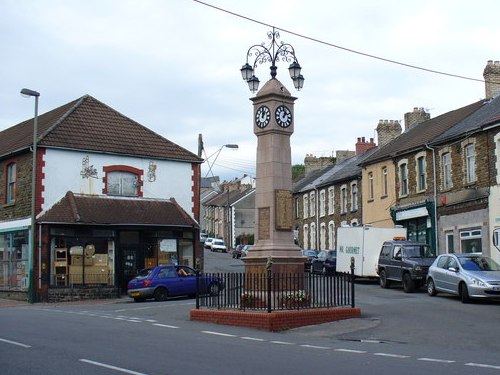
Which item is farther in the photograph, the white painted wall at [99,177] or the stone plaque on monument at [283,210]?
the white painted wall at [99,177]

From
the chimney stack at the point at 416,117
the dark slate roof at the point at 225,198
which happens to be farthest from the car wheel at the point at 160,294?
the dark slate roof at the point at 225,198

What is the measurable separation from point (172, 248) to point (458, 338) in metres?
21.0

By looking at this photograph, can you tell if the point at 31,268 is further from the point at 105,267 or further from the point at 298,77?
Answer: the point at 298,77

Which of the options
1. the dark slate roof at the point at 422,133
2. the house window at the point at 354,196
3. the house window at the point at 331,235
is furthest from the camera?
the house window at the point at 331,235

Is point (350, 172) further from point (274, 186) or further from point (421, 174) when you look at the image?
point (274, 186)

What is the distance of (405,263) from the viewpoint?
2688 cm

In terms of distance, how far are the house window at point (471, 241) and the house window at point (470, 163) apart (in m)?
2.20

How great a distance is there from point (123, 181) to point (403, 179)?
47.1ft

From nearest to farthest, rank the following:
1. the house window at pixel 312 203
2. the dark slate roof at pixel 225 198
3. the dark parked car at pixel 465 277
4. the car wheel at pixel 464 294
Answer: the dark parked car at pixel 465 277
the car wheel at pixel 464 294
the house window at pixel 312 203
the dark slate roof at pixel 225 198

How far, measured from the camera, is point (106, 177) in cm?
3331

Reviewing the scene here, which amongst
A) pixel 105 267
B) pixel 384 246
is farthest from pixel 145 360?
pixel 105 267

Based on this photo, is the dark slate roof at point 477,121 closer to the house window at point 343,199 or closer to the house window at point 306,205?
the house window at point 343,199

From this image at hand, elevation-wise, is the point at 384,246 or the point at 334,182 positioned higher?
the point at 334,182

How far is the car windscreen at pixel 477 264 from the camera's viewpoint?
22.7 meters
